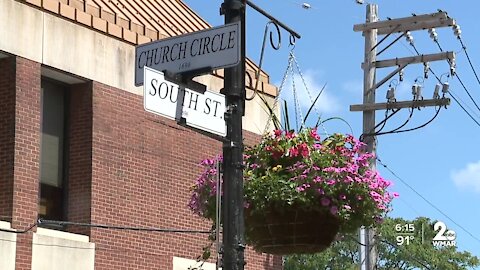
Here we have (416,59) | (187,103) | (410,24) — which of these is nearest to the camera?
(187,103)

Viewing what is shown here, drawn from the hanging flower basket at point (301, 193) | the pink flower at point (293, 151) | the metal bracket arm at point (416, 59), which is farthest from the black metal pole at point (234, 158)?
the metal bracket arm at point (416, 59)

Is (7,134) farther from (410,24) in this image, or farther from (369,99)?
(410,24)

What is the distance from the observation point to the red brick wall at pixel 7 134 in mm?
15469

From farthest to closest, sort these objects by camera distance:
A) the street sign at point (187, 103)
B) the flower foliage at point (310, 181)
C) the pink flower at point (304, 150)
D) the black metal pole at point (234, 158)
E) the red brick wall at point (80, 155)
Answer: the red brick wall at point (80, 155) → the pink flower at point (304, 150) → the flower foliage at point (310, 181) → the black metal pole at point (234, 158) → the street sign at point (187, 103)

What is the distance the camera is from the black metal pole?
7.21 metres

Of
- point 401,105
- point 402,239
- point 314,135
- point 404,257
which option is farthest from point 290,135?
point 404,257

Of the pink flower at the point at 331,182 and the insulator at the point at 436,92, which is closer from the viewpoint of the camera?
the pink flower at the point at 331,182

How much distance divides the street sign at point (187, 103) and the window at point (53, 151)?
9.73 meters

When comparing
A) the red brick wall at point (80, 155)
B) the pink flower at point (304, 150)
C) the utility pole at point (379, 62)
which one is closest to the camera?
the pink flower at point (304, 150)

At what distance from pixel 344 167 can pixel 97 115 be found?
8.58 metres

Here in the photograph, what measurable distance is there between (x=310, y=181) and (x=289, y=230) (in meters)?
0.45

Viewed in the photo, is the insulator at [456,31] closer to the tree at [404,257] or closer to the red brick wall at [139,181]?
the red brick wall at [139,181]

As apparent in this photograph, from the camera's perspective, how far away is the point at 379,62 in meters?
22.6

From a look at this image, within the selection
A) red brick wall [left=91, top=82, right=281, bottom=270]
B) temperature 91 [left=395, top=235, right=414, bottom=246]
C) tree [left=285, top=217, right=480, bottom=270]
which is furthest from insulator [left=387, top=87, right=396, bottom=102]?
tree [left=285, top=217, right=480, bottom=270]
